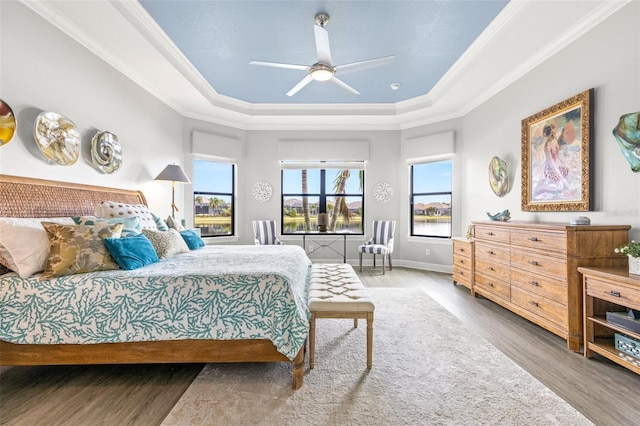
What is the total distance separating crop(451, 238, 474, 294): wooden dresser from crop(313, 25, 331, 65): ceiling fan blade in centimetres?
296

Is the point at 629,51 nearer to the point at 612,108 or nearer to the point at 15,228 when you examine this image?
the point at 612,108

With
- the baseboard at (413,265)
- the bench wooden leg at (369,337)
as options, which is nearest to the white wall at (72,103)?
the bench wooden leg at (369,337)

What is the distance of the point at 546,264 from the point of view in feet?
8.52

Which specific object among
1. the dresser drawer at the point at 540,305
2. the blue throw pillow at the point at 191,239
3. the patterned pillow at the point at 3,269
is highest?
the blue throw pillow at the point at 191,239

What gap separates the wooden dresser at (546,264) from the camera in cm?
230

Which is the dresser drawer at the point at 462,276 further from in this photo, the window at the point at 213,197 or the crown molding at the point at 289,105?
the window at the point at 213,197

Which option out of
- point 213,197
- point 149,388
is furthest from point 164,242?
point 213,197

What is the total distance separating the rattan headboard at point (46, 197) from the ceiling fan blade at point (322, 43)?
2711 millimetres

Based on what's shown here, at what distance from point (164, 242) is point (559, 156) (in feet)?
13.3

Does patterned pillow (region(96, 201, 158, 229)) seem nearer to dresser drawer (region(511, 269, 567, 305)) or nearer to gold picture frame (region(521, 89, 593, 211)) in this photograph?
dresser drawer (region(511, 269, 567, 305))

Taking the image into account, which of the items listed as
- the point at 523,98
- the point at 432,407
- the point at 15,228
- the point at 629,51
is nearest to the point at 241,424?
the point at 432,407

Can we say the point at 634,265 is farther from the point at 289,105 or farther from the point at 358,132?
the point at 289,105

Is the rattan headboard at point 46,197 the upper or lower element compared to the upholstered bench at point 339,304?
upper

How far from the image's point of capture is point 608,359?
85.8 inches
